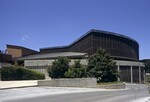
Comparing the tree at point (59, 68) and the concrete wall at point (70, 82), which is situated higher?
the tree at point (59, 68)

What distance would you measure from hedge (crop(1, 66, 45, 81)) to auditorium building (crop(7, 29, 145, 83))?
59.1 ft

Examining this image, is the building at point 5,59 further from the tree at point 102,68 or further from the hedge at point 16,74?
the tree at point 102,68

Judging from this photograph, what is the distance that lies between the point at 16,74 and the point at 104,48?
35.2 metres

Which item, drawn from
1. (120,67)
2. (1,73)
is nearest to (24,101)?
(1,73)

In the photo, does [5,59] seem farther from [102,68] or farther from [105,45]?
[102,68]

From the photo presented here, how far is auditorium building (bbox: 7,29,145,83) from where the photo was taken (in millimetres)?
77812

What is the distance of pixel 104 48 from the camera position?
273 feet

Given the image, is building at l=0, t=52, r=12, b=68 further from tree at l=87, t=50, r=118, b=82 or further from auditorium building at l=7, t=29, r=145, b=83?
tree at l=87, t=50, r=118, b=82

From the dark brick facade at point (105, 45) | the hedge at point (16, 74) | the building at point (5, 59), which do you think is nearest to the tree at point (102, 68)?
the hedge at point (16, 74)

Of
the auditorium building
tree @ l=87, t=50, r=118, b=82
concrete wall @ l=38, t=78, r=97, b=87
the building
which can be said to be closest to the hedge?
concrete wall @ l=38, t=78, r=97, b=87

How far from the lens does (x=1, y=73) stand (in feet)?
170

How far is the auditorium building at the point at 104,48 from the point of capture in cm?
7781

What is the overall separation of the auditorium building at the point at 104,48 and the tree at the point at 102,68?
1826 centimetres

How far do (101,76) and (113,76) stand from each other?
8.00 feet
